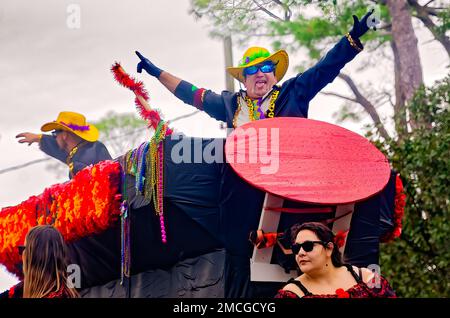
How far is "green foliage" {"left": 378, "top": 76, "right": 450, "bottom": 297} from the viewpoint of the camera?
29.0ft

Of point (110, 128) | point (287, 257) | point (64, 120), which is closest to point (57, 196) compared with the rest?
point (64, 120)

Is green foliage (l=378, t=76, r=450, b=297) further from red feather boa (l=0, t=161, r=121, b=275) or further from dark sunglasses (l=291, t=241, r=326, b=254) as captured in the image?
dark sunglasses (l=291, t=241, r=326, b=254)

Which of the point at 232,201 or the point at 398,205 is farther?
the point at 398,205

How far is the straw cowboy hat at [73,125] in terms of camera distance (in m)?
6.39

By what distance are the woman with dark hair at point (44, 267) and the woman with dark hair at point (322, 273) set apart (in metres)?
1.05

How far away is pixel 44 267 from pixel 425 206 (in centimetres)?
608

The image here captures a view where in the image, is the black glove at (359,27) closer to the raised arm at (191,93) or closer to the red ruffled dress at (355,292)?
the raised arm at (191,93)

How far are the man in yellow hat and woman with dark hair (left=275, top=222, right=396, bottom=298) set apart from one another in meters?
2.63

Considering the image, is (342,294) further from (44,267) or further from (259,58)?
(259,58)

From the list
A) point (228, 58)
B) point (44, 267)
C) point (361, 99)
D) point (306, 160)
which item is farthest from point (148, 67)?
point (361, 99)

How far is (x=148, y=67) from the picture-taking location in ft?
17.8
